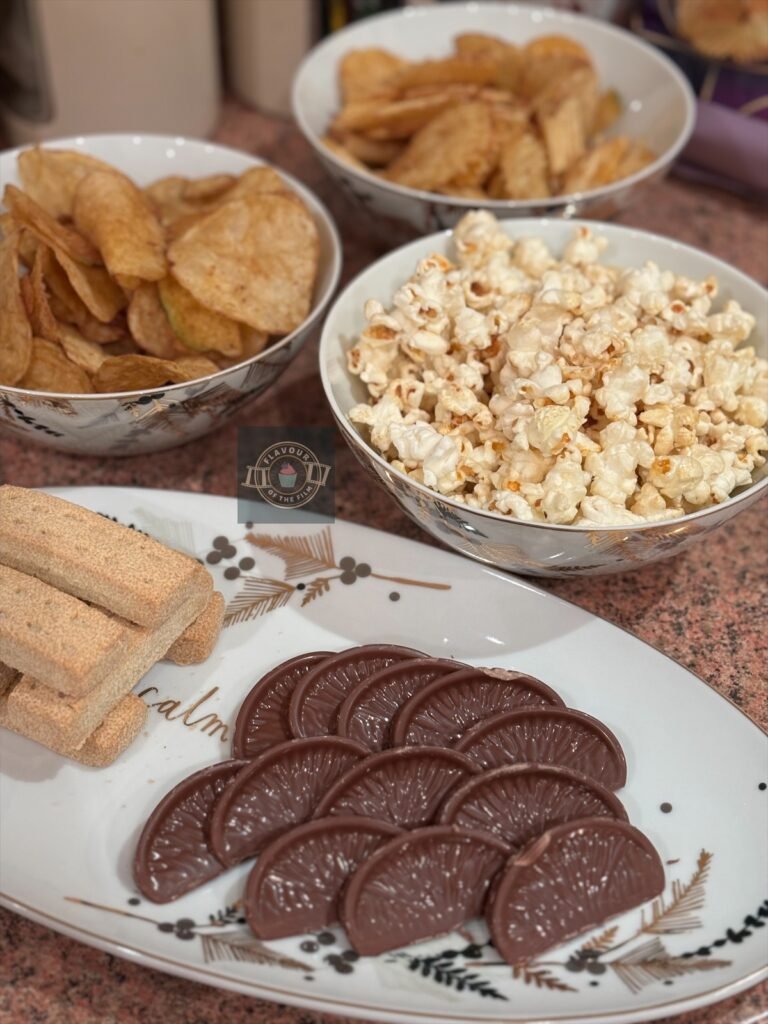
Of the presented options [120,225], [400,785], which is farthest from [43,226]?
[400,785]

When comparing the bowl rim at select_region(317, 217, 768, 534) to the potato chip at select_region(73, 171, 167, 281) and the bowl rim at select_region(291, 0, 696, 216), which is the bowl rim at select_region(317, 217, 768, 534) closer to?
the bowl rim at select_region(291, 0, 696, 216)

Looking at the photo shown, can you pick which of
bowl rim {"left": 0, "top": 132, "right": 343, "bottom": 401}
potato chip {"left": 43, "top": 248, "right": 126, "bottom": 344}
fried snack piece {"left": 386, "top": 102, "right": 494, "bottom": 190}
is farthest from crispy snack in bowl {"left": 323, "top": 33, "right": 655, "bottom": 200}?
potato chip {"left": 43, "top": 248, "right": 126, "bottom": 344}

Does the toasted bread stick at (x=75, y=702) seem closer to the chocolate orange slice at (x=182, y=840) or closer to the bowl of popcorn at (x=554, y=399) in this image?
the chocolate orange slice at (x=182, y=840)

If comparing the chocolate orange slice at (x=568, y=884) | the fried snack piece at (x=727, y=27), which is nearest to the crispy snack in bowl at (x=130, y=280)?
the chocolate orange slice at (x=568, y=884)

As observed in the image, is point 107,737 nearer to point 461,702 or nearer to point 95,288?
point 461,702

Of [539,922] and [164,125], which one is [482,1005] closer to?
[539,922]
